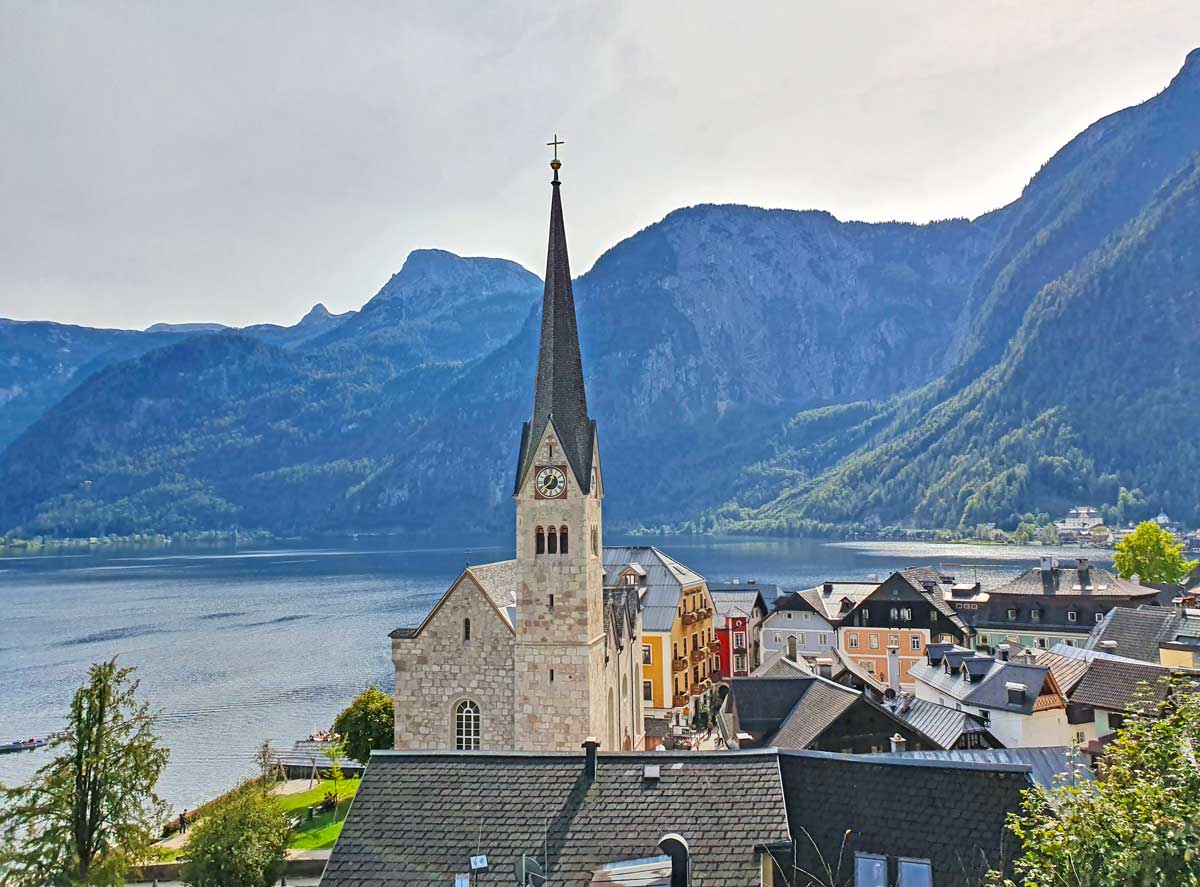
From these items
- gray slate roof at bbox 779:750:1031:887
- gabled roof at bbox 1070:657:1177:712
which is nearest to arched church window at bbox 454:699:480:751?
gray slate roof at bbox 779:750:1031:887

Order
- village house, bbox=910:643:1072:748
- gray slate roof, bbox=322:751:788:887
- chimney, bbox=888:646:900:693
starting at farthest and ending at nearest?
1. chimney, bbox=888:646:900:693
2. village house, bbox=910:643:1072:748
3. gray slate roof, bbox=322:751:788:887

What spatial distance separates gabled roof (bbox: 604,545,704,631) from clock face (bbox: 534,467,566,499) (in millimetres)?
26423

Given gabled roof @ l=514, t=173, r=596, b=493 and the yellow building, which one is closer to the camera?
gabled roof @ l=514, t=173, r=596, b=493

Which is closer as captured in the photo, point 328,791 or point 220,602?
point 328,791

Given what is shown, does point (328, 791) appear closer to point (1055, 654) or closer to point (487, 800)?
point (487, 800)

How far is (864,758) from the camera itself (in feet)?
73.4

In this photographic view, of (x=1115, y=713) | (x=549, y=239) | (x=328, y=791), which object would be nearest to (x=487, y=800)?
(x=549, y=239)

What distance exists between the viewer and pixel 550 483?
40.5 meters

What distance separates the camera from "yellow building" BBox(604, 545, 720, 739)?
224 feet

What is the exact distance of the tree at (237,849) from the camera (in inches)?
1385

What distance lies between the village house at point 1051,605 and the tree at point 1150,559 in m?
18.1

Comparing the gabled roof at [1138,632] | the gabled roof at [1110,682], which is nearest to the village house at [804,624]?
the gabled roof at [1138,632]

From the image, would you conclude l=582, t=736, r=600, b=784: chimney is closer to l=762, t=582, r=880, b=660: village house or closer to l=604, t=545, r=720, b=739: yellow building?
l=604, t=545, r=720, b=739: yellow building

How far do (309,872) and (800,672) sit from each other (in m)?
28.6
